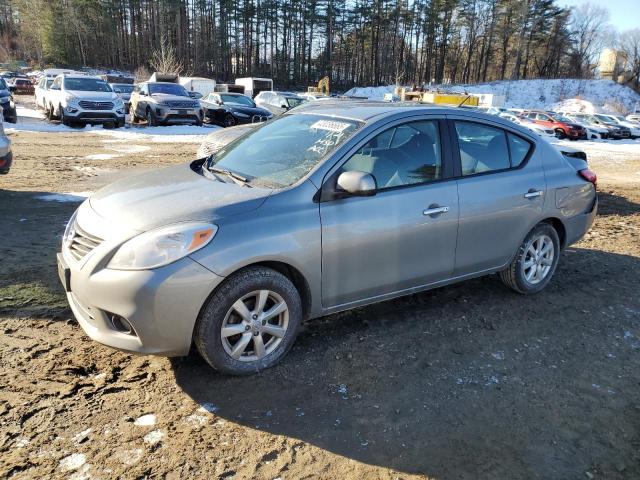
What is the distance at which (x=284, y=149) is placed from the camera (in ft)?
12.9

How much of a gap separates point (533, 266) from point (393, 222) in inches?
75.5

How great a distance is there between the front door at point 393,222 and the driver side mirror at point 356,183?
0.35 feet

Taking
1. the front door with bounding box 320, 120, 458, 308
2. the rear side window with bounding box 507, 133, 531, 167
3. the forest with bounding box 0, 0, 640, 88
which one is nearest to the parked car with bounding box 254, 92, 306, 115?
the rear side window with bounding box 507, 133, 531, 167

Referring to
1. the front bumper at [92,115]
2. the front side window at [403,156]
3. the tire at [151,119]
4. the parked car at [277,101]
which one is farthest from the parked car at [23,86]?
the front side window at [403,156]

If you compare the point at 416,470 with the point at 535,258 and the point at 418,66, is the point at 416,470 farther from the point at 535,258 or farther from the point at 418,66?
the point at 418,66

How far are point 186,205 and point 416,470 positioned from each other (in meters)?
2.02

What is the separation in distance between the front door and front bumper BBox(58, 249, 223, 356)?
90cm

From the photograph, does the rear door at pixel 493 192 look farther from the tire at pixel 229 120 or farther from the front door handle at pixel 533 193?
the tire at pixel 229 120

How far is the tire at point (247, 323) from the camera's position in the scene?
3.03 metres

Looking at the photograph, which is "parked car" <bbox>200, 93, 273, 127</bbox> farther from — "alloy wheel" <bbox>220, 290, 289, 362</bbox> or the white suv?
"alloy wheel" <bbox>220, 290, 289, 362</bbox>

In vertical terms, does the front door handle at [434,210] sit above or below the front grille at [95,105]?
below

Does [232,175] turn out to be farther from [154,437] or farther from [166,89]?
[166,89]

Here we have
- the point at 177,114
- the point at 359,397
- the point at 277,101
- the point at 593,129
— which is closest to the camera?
the point at 359,397

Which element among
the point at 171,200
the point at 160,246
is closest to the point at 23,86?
the point at 171,200
